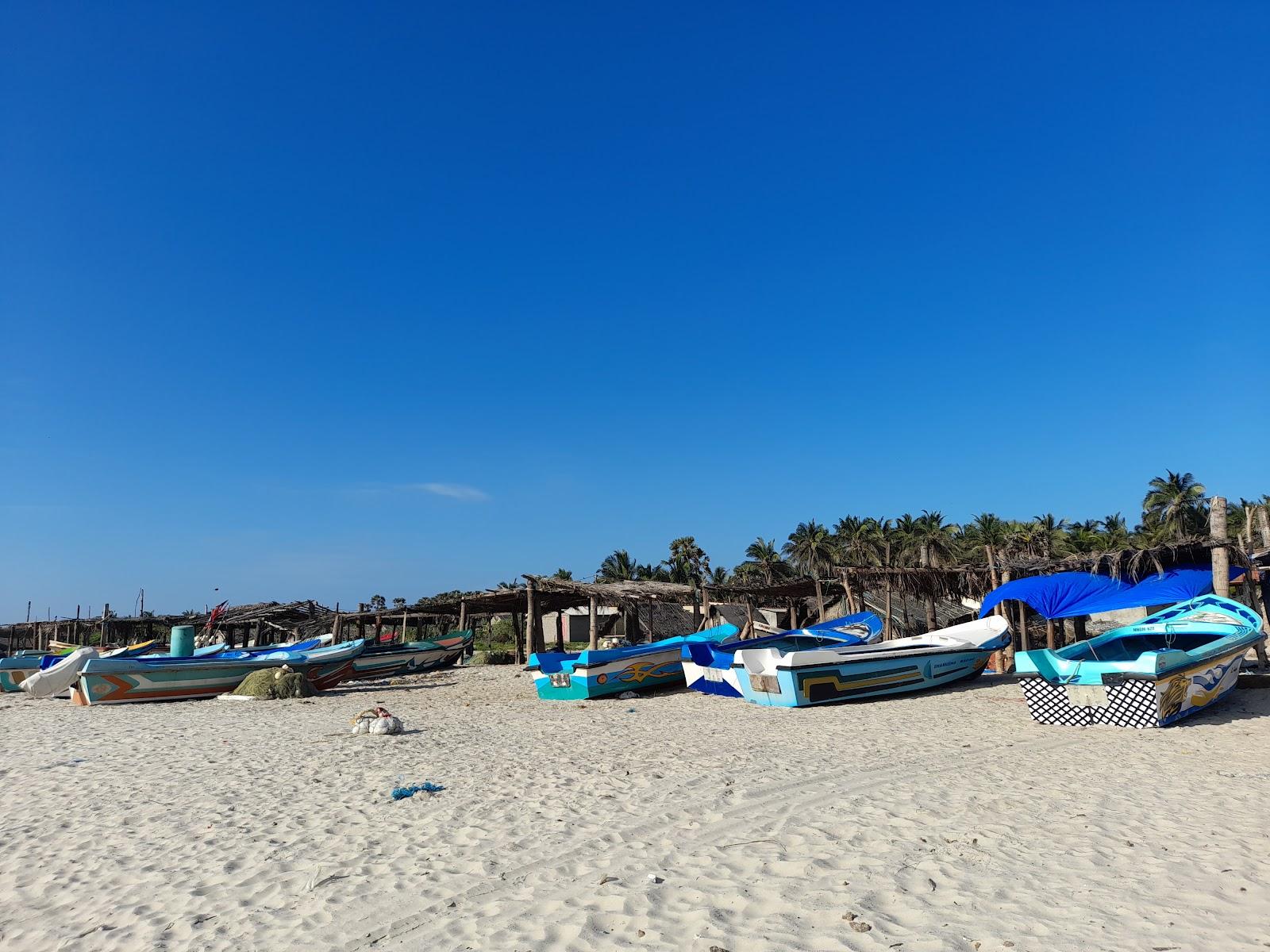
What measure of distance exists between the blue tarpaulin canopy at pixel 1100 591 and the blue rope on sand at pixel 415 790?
36.5ft

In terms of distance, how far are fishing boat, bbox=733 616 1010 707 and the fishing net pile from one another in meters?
9.58

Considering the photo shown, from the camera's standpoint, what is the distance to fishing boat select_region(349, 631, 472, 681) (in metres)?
20.8

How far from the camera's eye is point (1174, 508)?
40.0 m

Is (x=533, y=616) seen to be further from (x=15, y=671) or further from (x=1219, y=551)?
(x=1219, y=551)

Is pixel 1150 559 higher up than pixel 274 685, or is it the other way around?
pixel 1150 559

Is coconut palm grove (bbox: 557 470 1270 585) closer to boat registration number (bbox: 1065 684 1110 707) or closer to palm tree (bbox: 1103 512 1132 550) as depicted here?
palm tree (bbox: 1103 512 1132 550)

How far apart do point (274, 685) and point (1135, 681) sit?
1523 centimetres

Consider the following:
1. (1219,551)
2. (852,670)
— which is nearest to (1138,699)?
(852,670)

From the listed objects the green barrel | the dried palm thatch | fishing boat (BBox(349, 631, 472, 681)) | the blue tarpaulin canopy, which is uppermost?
the dried palm thatch

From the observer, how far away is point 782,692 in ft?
40.4

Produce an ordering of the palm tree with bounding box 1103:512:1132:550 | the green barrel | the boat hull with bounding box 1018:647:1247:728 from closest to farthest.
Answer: the boat hull with bounding box 1018:647:1247:728 < the green barrel < the palm tree with bounding box 1103:512:1132:550

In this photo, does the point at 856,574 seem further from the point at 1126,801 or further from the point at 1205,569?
the point at 1126,801

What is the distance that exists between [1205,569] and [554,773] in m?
12.3

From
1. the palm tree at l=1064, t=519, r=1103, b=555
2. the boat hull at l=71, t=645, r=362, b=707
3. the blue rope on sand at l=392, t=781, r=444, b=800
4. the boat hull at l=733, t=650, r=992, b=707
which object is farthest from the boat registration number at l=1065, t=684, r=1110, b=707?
the palm tree at l=1064, t=519, r=1103, b=555
